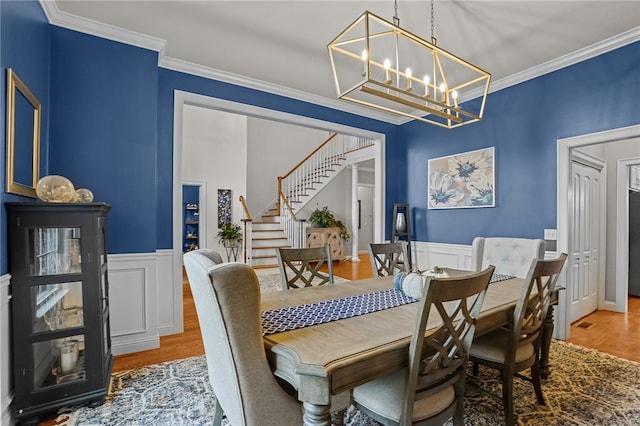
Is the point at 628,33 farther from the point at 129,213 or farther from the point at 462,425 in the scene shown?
the point at 129,213

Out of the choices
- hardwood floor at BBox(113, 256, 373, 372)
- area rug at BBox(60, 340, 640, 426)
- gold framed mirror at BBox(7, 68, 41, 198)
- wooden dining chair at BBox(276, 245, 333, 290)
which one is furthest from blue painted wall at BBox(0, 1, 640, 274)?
wooden dining chair at BBox(276, 245, 333, 290)

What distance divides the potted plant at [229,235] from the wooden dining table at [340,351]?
610cm

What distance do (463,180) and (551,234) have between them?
1.22m

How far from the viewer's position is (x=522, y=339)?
190 cm

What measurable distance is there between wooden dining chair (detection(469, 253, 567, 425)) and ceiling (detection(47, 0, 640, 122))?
2.00 m

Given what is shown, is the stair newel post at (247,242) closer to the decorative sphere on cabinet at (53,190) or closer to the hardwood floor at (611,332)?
the decorative sphere on cabinet at (53,190)

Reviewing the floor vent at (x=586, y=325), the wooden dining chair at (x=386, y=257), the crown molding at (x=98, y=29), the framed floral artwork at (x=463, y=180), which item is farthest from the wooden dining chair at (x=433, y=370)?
the crown molding at (x=98, y=29)

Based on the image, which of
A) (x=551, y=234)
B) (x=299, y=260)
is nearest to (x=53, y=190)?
(x=299, y=260)

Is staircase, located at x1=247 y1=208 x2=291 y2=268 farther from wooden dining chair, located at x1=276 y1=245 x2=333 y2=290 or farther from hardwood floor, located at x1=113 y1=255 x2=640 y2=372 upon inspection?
wooden dining chair, located at x1=276 y1=245 x2=333 y2=290

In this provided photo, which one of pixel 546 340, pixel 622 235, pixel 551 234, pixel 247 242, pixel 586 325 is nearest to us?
pixel 546 340

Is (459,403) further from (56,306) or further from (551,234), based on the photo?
(551,234)

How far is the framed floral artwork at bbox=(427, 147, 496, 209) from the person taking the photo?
12.8 feet

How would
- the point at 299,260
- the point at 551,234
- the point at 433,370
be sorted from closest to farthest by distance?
the point at 433,370 → the point at 299,260 → the point at 551,234

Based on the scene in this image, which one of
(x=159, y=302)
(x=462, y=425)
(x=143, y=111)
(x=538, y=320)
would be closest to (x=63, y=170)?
(x=143, y=111)
